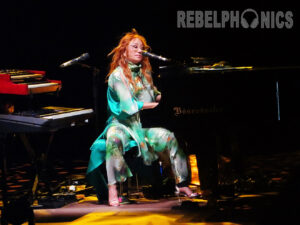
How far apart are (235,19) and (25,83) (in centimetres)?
262

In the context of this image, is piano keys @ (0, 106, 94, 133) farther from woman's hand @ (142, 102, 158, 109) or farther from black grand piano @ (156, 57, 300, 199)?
black grand piano @ (156, 57, 300, 199)

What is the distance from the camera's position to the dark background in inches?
243

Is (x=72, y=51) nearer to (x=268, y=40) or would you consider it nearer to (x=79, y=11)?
(x=79, y=11)

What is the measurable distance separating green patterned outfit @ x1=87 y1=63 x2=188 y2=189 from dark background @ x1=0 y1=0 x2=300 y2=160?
4.57ft

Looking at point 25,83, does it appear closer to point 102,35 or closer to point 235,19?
point 102,35

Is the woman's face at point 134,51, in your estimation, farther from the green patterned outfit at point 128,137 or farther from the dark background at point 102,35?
the dark background at point 102,35

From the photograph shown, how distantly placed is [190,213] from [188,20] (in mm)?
2698

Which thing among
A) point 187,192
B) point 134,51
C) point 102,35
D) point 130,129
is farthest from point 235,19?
point 187,192

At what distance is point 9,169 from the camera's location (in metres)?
6.68

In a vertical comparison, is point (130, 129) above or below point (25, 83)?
below

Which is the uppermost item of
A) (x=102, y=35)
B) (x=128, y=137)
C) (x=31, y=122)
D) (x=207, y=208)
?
(x=102, y=35)

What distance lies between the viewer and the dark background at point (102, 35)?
617 cm

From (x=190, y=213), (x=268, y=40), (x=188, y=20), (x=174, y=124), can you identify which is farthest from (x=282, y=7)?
(x=190, y=213)

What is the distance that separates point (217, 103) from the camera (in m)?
4.36
